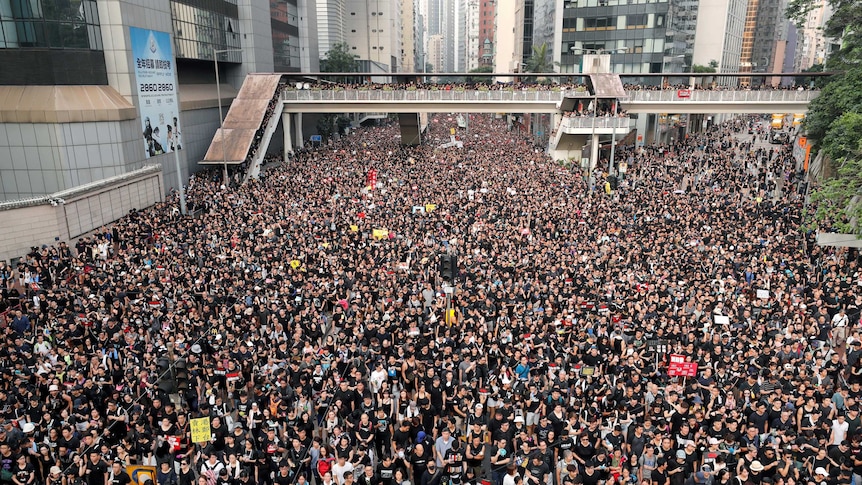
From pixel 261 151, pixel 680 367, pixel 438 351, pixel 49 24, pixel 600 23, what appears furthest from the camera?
pixel 600 23

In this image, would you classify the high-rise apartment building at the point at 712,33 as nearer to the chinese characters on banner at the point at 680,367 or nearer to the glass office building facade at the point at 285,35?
the glass office building facade at the point at 285,35

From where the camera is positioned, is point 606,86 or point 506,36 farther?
point 506,36

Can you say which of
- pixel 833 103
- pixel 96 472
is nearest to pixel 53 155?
pixel 96 472

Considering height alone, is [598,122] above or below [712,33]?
below

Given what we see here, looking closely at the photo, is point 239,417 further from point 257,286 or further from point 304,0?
point 304,0

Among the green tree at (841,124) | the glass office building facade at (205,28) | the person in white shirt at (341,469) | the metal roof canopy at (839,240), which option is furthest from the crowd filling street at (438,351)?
the glass office building facade at (205,28)

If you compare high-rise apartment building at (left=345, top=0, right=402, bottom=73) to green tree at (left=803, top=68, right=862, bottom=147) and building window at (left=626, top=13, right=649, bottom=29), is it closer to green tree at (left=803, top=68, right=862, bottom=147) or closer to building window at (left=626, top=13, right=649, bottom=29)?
building window at (left=626, top=13, right=649, bottom=29)

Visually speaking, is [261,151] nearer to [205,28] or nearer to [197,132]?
[197,132]

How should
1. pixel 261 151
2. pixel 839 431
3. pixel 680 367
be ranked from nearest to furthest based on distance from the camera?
pixel 839 431 → pixel 680 367 → pixel 261 151
